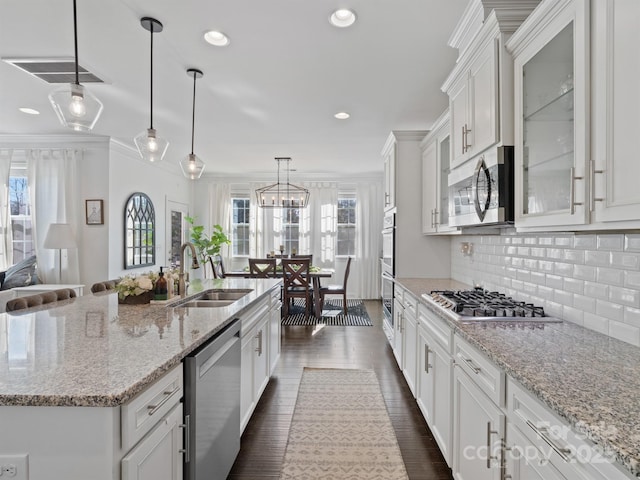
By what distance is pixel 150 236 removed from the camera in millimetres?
5609

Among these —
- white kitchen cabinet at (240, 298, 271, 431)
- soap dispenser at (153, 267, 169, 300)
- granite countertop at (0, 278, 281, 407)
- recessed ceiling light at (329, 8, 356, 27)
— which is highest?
recessed ceiling light at (329, 8, 356, 27)

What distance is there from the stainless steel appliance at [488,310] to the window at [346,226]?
5.31 m

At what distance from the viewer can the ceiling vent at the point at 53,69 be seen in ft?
8.43

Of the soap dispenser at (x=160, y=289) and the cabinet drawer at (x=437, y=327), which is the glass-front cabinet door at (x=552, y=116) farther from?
the soap dispenser at (x=160, y=289)

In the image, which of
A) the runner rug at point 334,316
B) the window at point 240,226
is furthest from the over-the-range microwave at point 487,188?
the window at point 240,226

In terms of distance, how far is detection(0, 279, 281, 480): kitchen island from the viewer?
2.96ft

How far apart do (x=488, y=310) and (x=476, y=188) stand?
2.27 feet

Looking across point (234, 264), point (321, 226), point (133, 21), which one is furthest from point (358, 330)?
point (133, 21)

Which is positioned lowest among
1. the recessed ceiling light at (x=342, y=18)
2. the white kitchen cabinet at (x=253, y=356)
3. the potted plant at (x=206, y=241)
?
the white kitchen cabinet at (x=253, y=356)

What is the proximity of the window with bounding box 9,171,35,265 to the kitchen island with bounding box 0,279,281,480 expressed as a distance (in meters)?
4.01

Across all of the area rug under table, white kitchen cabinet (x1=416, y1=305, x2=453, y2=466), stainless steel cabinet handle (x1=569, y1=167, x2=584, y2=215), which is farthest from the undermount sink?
stainless steel cabinet handle (x1=569, y1=167, x2=584, y2=215)

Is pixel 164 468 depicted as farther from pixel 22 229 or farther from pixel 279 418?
pixel 22 229

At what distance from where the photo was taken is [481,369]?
4.45 feet

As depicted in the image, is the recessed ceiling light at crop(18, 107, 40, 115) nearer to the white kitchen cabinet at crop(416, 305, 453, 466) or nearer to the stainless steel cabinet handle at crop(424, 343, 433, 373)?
the white kitchen cabinet at crop(416, 305, 453, 466)
